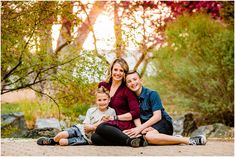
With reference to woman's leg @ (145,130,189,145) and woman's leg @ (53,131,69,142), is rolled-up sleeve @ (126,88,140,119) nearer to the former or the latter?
woman's leg @ (145,130,189,145)

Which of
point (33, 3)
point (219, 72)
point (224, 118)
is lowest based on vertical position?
point (224, 118)

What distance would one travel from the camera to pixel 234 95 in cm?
1132

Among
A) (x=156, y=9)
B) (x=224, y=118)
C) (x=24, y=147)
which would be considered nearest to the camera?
(x=24, y=147)

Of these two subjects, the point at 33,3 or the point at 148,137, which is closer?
the point at 148,137

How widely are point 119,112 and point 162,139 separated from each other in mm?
593

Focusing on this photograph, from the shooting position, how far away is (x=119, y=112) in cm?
647

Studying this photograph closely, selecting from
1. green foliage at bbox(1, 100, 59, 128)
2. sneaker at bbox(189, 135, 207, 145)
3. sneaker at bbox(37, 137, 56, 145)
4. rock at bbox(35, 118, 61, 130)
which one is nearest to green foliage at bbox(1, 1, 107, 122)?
sneaker at bbox(37, 137, 56, 145)

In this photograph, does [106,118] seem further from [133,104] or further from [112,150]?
[112,150]

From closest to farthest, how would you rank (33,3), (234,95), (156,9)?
(33,3) < (234,95) < (156,9)

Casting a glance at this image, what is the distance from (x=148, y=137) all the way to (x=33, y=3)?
2584mm

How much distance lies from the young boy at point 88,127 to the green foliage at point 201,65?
220 inches

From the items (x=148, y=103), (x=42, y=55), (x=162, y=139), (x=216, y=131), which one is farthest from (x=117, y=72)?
(x=216, y=131)

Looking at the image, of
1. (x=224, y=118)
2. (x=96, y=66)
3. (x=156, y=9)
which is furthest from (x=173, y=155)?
(x=156, y=9)

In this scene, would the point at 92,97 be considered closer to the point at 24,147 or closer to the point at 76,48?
the point at 76,48
